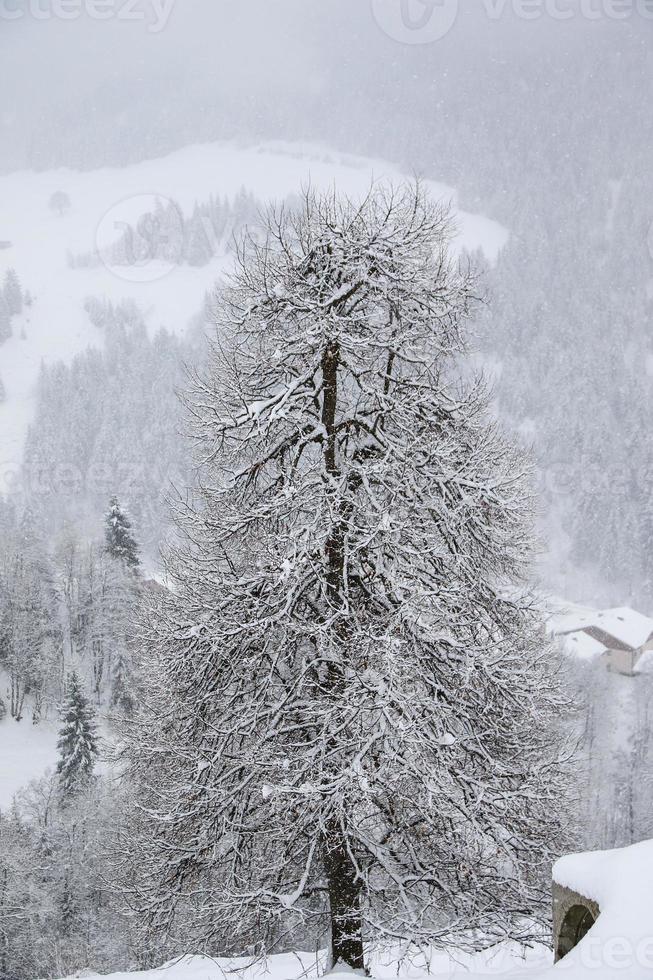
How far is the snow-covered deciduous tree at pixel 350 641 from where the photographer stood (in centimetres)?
638

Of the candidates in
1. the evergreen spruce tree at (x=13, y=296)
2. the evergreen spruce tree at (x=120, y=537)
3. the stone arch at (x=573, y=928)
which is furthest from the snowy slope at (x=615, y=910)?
the evergreen spruce tree at (x=13, y=296)

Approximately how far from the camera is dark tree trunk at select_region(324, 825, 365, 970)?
6.69 meters

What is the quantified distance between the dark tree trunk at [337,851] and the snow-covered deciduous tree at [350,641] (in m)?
0.03

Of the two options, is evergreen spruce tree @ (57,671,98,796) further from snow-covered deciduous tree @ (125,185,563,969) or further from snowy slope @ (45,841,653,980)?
snowy slope @ (45,841,653,980)

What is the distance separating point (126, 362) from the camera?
160875 mm

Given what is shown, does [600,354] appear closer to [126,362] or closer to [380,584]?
[126,362]

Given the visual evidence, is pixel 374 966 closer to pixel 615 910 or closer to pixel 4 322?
pixel 615 910

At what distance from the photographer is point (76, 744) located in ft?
128

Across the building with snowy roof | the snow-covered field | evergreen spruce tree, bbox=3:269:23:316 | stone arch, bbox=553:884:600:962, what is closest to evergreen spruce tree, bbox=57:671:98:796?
the snow-covered field

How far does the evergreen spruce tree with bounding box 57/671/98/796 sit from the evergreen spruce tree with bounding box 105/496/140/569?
579 inches

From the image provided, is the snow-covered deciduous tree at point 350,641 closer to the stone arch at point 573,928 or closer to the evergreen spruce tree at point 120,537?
the stone arch at point 573,928

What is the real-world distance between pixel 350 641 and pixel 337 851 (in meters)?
1.93

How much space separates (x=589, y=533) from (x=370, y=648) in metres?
121

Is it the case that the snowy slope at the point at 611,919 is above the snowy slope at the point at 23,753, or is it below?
above
